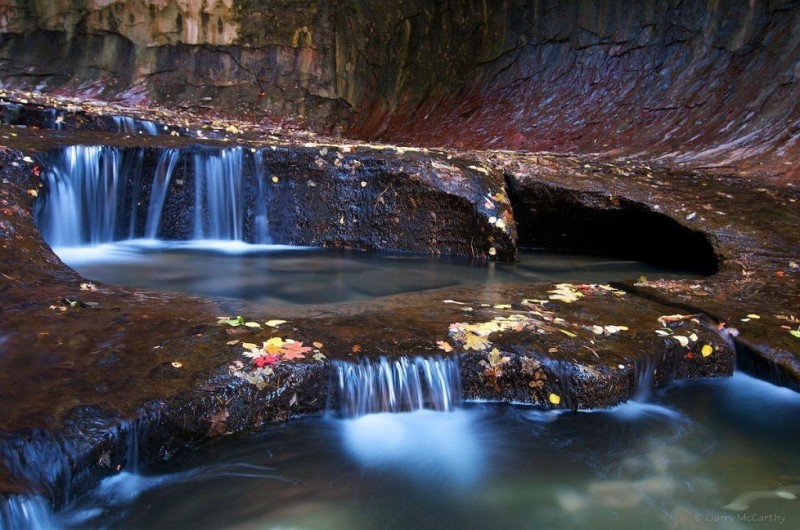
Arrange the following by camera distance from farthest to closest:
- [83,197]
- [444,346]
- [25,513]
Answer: [83,197]
[444,346]
[25,513]

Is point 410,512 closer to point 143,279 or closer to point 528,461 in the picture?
point 528,461

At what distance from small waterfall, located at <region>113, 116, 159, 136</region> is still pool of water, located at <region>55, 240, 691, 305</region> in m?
2.67

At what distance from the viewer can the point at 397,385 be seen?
2.94 meters

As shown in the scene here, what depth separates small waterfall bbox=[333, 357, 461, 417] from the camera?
2891 millimetres

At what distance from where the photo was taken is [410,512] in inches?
93.1

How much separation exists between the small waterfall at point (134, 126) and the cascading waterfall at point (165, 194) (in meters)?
2.18

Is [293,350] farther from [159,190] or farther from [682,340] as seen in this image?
[159,190]

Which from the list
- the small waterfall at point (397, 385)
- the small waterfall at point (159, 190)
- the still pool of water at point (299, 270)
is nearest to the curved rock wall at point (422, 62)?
the still pool of water at point (299, 270)

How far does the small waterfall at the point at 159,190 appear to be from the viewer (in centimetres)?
647

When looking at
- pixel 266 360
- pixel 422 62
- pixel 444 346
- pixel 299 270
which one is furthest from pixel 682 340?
pixel 422 62

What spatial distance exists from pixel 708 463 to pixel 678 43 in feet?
29.9

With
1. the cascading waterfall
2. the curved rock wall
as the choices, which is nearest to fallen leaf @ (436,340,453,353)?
the cascading waterfall

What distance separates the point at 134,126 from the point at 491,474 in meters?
7.68

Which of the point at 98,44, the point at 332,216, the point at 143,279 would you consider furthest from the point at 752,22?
the point at 98,44
